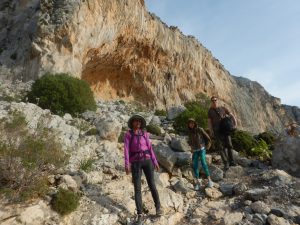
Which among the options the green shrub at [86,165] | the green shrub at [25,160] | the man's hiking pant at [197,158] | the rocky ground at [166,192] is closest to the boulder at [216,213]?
the rocky ground at [166,192]

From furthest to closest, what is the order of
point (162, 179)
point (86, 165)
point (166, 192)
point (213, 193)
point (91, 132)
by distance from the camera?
point (91, 132), point (162, 179), point (86, 165), point (213, 193), point (166, 192)

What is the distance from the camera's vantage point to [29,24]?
21.7 meters

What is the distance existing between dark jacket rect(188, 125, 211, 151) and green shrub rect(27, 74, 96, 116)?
6529 millimetres

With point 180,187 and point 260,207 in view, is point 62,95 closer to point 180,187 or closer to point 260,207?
point 180,187

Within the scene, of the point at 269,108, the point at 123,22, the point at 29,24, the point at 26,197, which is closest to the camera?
the point at 26,197

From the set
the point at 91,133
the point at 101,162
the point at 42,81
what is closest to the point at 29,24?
the point at 42,81

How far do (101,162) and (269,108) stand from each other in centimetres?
4433

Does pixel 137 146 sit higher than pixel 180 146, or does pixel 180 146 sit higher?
pixel 180 146

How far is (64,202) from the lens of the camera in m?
7.00

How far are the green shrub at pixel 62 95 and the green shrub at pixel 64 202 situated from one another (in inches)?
289

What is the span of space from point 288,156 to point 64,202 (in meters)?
6.40

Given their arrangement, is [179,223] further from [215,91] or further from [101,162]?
[215,91]

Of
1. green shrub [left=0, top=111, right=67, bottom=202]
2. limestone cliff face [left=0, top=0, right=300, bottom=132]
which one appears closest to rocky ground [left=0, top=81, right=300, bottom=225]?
green shrub [left=0, top=111, right=67, bottom=202]

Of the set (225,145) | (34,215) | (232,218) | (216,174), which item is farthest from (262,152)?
(34,215)
